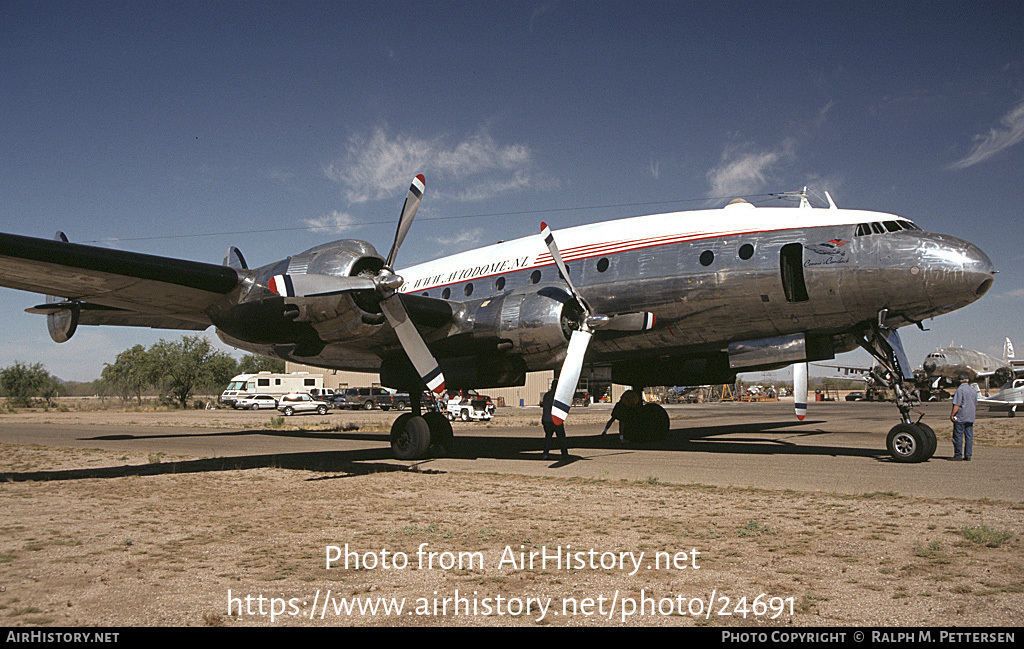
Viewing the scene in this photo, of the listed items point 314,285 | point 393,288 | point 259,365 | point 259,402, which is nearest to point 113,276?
point 314,285

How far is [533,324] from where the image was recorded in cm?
1151

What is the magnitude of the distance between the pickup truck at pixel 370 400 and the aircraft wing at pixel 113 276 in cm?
3894

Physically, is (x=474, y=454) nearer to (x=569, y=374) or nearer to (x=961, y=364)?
(x=569, y=374)

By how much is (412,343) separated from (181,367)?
66499 mm

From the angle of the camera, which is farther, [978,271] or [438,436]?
[438,436]

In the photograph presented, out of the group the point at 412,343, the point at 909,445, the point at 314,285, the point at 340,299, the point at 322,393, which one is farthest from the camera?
the point at 322,393

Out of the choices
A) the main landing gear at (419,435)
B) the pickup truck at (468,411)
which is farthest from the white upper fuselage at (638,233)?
the pickup truck at (468,411)

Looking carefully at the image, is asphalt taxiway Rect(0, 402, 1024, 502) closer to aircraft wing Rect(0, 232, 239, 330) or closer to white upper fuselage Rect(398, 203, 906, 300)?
aircraft wing Rect(0, 232, 239, 330)

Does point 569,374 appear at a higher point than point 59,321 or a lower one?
lower

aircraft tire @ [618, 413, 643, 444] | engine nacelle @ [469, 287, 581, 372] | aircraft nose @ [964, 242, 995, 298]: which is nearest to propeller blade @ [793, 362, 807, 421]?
aircraft nose @ [964, 242, 995, 298]

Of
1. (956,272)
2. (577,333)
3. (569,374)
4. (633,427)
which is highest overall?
(956,272)

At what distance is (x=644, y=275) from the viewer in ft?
40.8

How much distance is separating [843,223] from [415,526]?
29.8 feet
